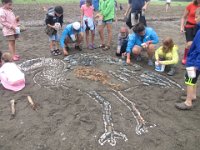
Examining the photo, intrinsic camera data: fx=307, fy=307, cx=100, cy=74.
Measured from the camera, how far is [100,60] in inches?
279

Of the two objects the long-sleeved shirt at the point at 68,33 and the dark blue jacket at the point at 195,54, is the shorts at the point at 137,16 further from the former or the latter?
the dark blue jacket at the point at 195,54

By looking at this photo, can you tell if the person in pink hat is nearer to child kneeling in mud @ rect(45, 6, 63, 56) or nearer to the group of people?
the group of people

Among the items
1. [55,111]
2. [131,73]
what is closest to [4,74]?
[55,111]

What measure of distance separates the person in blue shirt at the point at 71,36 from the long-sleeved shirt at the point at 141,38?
1.29 metres

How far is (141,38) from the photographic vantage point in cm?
692

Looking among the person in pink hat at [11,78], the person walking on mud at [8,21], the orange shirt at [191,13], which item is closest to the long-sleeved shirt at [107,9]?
the orange shirt at [191,13]

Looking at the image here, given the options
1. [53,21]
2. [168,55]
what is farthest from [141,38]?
[53,21]

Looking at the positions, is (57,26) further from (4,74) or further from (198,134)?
(198,134)

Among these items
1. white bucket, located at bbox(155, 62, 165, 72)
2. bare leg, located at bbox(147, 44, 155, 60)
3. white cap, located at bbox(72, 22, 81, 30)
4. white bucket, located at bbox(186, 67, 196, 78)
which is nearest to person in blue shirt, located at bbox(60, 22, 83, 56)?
white cap, located at bbox(72, 22, 81, 30)

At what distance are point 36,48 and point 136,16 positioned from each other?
278 cm

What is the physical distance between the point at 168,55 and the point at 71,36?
2.39 metres

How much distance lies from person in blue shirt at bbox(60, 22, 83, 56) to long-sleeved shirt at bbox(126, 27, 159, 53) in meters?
1.29

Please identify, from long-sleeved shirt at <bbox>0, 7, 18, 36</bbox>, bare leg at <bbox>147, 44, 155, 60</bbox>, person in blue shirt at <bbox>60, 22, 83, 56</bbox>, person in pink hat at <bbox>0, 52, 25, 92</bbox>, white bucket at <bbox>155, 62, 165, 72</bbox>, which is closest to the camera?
person in pink hat at <bbox>0, 52, 25, 92</bbox>

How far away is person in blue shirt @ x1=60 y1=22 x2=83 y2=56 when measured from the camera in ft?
24.0
